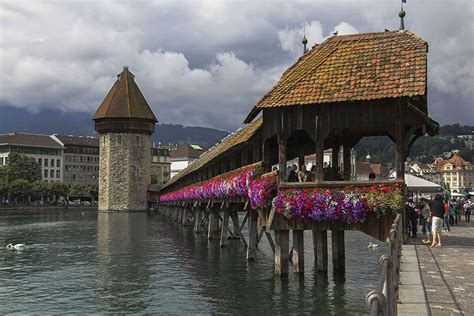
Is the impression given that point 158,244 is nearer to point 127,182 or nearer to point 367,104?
point 367,104

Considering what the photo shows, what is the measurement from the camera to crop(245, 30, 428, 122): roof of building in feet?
39.9

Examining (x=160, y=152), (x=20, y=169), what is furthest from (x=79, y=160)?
(x=20, y=169)

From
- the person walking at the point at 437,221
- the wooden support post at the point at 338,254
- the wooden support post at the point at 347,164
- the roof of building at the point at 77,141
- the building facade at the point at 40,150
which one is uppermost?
the roof of building at the point at 77,141

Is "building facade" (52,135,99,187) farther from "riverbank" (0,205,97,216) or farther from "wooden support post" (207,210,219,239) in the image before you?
"wooden support post" (207,210,219,239)

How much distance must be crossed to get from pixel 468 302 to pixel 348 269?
34.3ft

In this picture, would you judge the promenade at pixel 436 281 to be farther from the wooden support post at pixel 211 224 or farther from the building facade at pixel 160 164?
the building facade at pixel 160 164

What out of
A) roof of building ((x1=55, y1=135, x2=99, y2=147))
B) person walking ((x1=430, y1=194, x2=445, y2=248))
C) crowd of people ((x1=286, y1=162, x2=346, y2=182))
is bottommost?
person walking ((x1=430, y1=194, x2=445, y2=248))

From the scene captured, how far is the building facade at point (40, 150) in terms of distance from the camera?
101500 mm

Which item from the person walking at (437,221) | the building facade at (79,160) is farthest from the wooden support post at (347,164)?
the building facade at (79,160)

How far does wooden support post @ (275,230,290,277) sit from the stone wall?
56153 mm

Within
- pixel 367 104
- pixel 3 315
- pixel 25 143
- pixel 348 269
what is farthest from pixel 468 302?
pixel 25 143

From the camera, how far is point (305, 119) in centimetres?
1305

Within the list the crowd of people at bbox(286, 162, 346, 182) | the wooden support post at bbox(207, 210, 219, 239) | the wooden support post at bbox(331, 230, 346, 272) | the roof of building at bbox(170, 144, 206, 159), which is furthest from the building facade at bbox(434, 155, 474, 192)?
the crowd of people at bbox(286, 162, 346, 182)

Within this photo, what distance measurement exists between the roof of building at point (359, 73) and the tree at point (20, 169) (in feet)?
270
